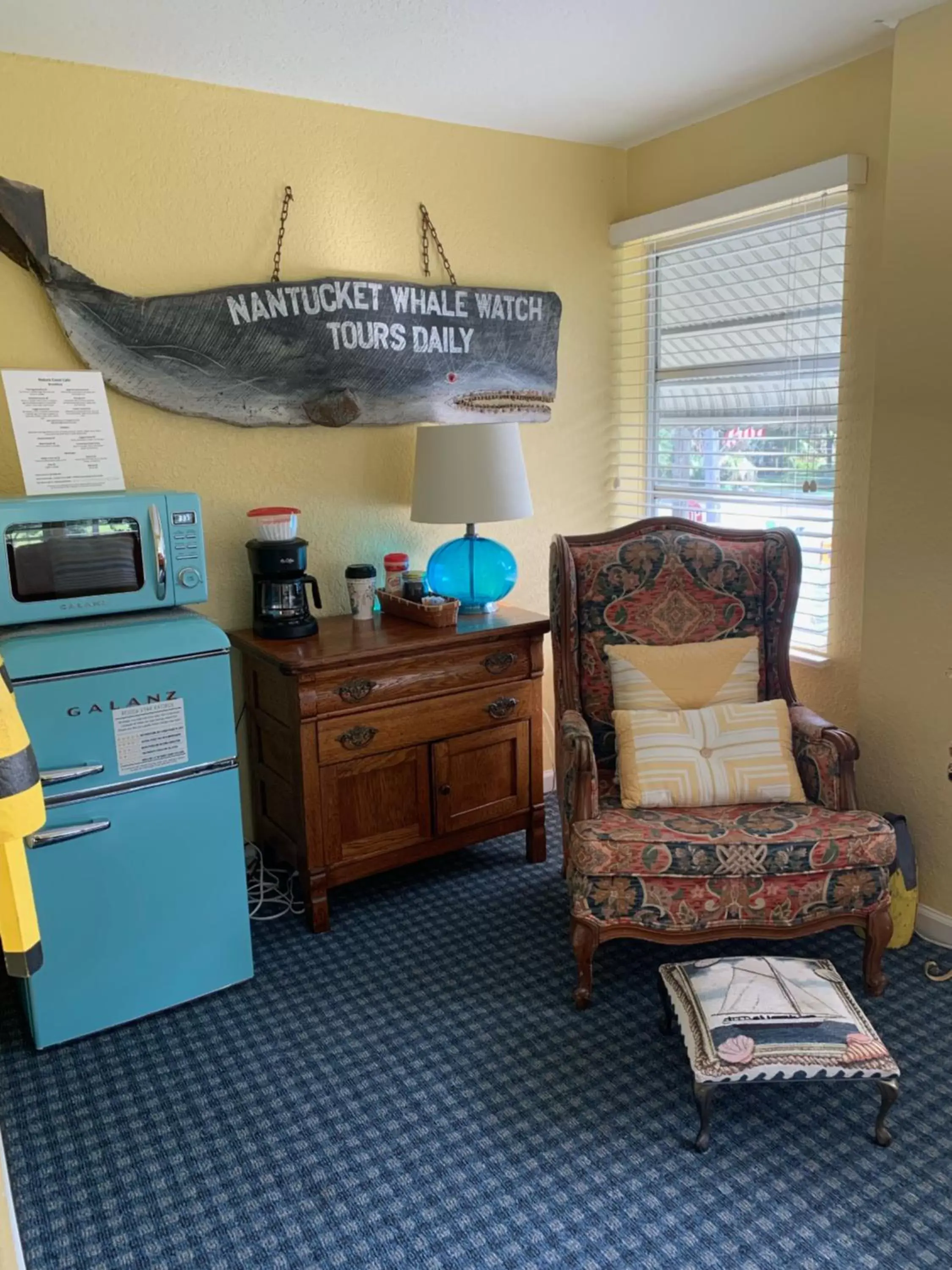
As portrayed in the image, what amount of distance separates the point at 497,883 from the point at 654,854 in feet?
2.97

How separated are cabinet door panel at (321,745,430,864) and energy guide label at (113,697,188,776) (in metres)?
0.52

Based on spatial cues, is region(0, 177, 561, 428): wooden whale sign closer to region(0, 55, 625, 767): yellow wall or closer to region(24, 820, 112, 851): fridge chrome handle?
region(0, 55, 625, 767): yellow wall

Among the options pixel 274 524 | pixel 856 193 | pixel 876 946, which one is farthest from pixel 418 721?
pixel 856 193

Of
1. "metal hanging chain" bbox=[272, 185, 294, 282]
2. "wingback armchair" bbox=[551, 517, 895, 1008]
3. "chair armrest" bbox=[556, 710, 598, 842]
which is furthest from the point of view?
"metal hanging chain" bbox=[272, 185, 294, 282]

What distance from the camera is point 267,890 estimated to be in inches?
121

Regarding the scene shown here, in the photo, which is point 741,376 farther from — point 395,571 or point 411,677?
point 411,677

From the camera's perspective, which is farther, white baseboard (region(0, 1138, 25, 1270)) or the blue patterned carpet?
the blue patterned carpet

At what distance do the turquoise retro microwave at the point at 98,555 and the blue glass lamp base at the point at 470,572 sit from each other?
957 mm

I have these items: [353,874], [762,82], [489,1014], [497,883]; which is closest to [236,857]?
[353,874]

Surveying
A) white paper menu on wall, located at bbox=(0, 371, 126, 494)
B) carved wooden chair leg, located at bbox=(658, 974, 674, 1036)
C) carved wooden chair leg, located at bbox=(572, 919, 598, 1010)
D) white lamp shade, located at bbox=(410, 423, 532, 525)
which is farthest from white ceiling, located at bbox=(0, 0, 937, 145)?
carved wooden chair leg, located at bbox=(658, 974, 674, 1036)

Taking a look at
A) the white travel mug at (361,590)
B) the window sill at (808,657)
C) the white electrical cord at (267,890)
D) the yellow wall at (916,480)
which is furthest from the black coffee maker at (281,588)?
the yellow wall at (916,480)

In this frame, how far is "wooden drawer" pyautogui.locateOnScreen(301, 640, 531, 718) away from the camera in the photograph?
2719 millimetres

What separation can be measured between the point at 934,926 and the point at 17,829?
2.45 metres

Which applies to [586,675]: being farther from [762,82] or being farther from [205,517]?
[762,82]
